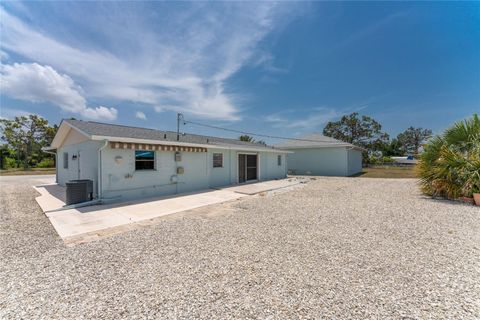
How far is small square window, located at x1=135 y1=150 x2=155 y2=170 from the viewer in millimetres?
8883

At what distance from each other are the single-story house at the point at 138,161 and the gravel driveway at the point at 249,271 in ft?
9.61

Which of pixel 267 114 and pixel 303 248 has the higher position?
pixel 267 114

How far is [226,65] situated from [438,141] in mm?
12584

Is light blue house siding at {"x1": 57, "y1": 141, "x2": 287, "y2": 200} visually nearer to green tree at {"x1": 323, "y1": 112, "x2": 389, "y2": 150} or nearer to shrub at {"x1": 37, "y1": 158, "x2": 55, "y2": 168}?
shrub at {"x1": 37, "y1": 158, "x2": 55, "y2": 168}

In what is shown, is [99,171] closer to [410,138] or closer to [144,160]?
[144,160]

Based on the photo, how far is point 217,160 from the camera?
43.1 feet

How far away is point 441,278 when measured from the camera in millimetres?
2881

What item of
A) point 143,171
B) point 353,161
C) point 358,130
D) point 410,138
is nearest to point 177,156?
point 143,171

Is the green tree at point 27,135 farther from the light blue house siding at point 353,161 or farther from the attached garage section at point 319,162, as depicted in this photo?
the light blue house siding at point 353,161

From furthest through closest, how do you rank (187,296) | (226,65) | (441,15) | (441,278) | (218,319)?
(226,65) → (441,15) → (441,278) → (187,296) → (218,319)

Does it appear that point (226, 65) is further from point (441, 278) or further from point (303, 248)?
point (441, 278)

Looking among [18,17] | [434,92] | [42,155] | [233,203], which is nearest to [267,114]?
[434,92]

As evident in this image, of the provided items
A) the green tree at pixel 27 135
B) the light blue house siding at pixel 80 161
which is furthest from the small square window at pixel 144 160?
the green tree at pixel 27 135

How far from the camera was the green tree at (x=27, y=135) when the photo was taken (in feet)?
96.9
